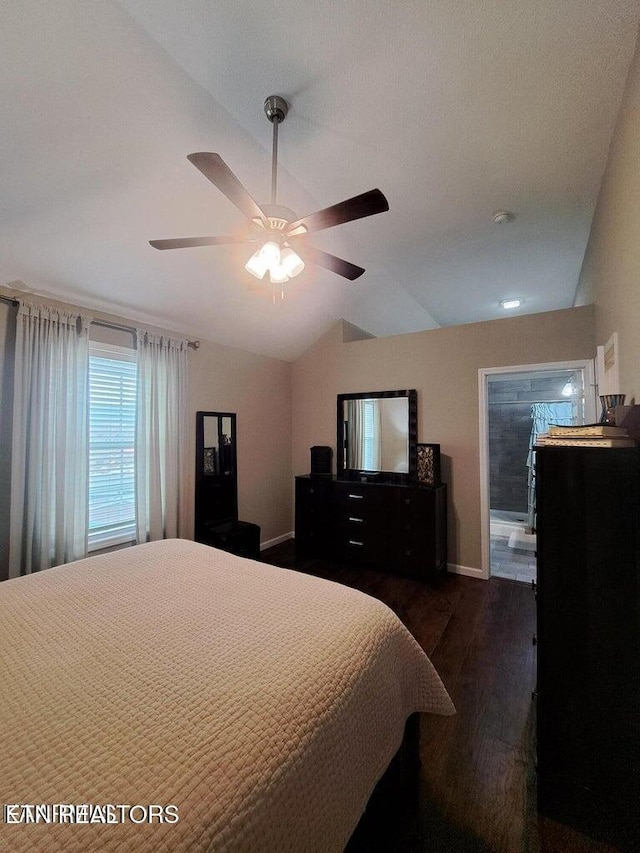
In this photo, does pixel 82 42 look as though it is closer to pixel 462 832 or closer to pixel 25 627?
pixel 25 627

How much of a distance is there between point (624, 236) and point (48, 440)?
3.43 meters

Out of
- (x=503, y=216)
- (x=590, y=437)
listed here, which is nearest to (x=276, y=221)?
(x=590, y=437)

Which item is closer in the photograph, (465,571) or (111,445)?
(111,445)

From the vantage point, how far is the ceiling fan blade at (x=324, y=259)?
1.74 m

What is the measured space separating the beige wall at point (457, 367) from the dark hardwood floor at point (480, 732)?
76 cm

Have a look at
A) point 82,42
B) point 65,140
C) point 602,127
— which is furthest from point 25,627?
point 602,127

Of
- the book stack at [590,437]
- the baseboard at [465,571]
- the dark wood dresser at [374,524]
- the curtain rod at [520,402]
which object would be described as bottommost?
the baseboard at [465,571]

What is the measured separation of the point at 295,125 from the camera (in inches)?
66.7

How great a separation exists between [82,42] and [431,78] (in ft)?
4.68

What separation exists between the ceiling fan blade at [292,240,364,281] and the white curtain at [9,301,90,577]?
1789 mm

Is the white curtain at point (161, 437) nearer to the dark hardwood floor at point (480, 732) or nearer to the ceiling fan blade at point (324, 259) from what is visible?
the ceiling fan blade at point (324, 259)

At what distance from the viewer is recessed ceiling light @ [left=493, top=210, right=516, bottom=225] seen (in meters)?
2.24

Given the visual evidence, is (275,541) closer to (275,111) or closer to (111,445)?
(111,445)

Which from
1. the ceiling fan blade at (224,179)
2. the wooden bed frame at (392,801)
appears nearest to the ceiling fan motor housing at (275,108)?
the ceiling fan blade at (224,179)
